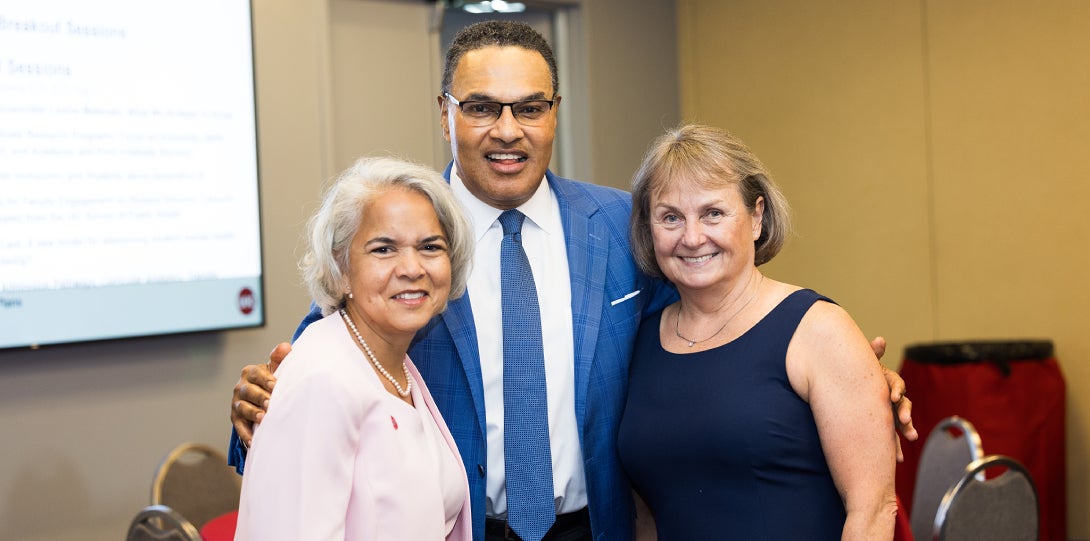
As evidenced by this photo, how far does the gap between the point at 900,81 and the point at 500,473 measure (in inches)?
139

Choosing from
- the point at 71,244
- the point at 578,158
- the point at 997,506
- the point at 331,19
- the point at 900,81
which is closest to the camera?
the point at 997,506

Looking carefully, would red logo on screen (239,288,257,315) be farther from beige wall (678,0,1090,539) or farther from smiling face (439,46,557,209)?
beige wall (678,0,1090,539)

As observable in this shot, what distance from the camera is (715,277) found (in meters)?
1.95

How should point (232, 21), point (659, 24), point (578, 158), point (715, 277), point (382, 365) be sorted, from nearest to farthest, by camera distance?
point (382, 365)
point (715, 277)
point (232, 21)
point (578, 158)
point (659, 24)

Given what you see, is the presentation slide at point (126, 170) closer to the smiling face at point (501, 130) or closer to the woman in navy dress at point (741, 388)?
the smiling face at point (501, 130)

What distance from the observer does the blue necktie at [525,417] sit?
6.45 feet

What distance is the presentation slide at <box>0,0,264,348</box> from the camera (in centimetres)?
350

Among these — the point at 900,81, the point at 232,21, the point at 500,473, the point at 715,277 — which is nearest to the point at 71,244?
the point at 232,21

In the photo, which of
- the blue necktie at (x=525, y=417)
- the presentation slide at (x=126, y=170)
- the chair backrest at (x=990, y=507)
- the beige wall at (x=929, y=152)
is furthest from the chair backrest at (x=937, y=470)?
the presentation slide at (x=126, y=170)

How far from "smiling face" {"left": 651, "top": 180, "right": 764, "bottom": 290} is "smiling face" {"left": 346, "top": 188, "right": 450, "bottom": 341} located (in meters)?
0.50

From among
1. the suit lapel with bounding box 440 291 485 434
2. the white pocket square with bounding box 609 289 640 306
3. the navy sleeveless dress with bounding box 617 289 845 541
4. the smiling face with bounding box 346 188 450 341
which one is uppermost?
the smiling face with bounding box 346 188 450 341

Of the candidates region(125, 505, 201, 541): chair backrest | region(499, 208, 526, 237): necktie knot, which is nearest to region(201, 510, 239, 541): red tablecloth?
region(125, 505, 201, 541): chair backrest

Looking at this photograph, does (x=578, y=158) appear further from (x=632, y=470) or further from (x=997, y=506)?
(x=632, y=470)

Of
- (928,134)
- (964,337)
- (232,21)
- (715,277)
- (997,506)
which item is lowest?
(997,506)
